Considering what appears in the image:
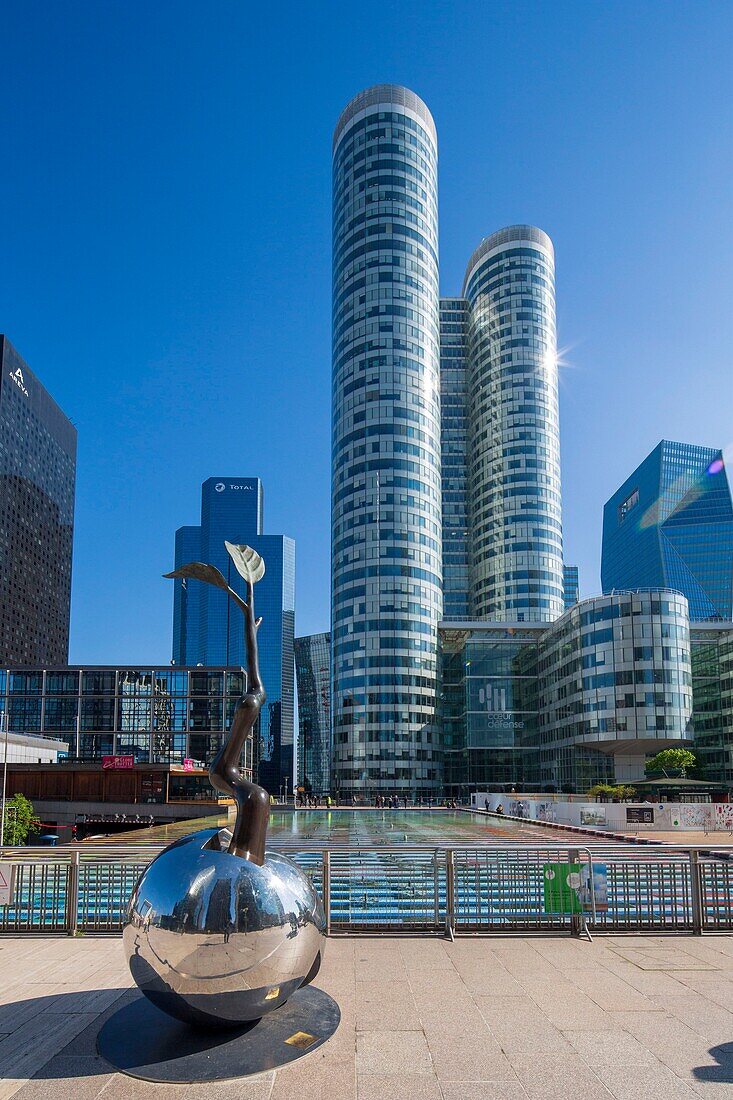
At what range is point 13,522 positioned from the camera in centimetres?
19025

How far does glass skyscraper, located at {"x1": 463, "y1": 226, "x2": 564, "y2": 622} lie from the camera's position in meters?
136

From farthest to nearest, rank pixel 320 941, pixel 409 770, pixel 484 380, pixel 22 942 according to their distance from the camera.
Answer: pixel 484 380, pixel 409 770, pixel 22 942, pixel 320 941

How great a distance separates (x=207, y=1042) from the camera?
763cm

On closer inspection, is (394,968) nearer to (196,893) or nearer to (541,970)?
(541,970)

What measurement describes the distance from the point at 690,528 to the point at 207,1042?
192 m

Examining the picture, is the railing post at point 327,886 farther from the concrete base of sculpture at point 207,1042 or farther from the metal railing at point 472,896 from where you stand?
the concrete base of sculpture at point 207,1042

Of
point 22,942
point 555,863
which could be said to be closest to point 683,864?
point 555,863

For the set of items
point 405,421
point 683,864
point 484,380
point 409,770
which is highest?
point 484,380

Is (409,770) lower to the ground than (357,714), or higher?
lower

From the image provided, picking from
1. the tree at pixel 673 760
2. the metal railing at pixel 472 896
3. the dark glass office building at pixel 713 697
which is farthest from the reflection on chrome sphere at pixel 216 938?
the dark glass office building at pixel 713 697

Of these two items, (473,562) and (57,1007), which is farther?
(473,562)

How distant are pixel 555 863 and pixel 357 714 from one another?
9737cm

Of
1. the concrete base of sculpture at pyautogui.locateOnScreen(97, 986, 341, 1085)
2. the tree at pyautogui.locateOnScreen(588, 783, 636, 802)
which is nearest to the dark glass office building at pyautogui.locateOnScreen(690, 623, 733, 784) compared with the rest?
the tree at pyautogui.locateOnScreen(588, 783, 636, 802)

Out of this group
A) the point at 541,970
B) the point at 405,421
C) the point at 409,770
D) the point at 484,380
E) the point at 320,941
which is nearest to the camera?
the point at 320,941
